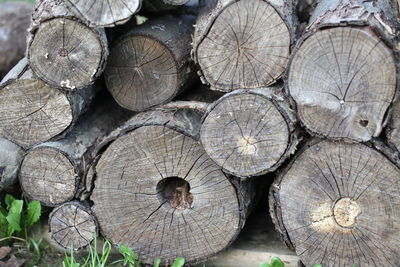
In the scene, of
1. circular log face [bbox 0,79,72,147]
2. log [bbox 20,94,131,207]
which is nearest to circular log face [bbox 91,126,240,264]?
log [bbox 20,94,131,207]

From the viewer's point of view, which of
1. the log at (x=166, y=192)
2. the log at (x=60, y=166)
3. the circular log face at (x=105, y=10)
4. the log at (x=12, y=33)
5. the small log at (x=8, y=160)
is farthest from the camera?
the log at (x=12, y=33)

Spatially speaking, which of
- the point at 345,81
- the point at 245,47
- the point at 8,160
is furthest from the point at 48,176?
the point at 345,81

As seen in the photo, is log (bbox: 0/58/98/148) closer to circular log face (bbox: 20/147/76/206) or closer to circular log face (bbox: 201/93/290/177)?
circular log face (bbox: 20/147/76/206)

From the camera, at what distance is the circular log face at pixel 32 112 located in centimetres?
363

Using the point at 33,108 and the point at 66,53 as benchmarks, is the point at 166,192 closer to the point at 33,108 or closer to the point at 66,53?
the point at 33,108

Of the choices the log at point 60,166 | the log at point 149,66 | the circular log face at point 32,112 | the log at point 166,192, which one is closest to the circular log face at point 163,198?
the log at point 166,192

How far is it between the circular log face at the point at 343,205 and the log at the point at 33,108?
50.1 inches

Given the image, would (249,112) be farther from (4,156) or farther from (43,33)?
(4,156)

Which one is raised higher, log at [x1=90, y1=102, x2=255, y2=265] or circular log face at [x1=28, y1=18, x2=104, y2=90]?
circular log face at [x1=28, y1=18, x2=104, y2=90]

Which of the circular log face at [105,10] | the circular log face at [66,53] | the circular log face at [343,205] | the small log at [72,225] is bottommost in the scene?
the small log at [72,225]

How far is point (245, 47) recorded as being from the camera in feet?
10.9

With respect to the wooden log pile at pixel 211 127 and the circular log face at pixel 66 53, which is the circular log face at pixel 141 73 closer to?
the wooden log pile at pixel 211 127

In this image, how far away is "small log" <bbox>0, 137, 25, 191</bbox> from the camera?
150 inches

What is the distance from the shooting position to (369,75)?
3066mm
